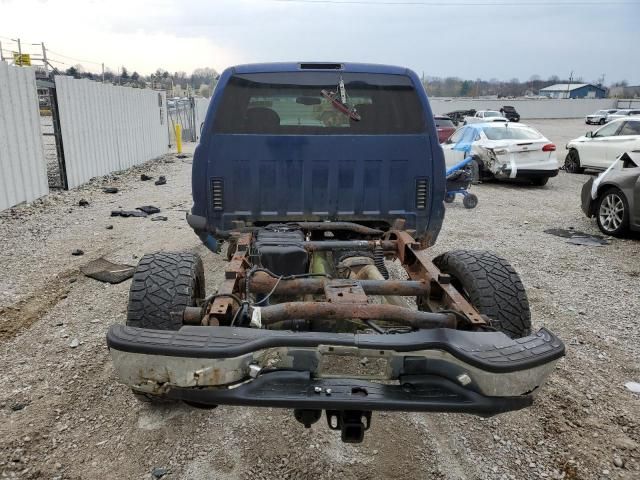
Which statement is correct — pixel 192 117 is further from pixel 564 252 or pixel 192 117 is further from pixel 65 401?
pixel 65 401

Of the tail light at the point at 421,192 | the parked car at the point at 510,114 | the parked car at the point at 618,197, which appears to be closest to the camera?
the tail light at the point at 421,192

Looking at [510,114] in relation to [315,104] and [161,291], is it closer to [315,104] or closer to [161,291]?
[315,104]

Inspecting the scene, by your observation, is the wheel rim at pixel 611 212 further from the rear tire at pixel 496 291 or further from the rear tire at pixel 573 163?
A: the rear tire at pixel 573 163

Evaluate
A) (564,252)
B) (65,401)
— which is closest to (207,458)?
(65,401)

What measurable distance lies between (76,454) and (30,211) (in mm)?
7237

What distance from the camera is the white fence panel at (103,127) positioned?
37.3 ft

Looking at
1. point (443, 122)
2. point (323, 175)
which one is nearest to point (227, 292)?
point (323, 175)

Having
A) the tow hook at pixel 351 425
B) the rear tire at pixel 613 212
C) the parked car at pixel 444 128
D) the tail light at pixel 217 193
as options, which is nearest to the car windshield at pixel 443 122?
the parked car at pixel 444 128

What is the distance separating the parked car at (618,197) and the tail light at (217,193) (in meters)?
6.37

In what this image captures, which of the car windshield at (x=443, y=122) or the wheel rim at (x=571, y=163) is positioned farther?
the car windshield at (x=443, y=122)

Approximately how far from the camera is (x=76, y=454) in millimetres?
2820

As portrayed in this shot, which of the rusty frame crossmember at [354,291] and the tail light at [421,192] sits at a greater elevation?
the tail light at [421,192]

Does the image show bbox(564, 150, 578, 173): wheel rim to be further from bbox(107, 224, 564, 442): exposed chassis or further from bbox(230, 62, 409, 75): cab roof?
bbox(107, 224, 564, 442): exposed chassis

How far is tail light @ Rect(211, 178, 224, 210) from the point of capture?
4266mm
